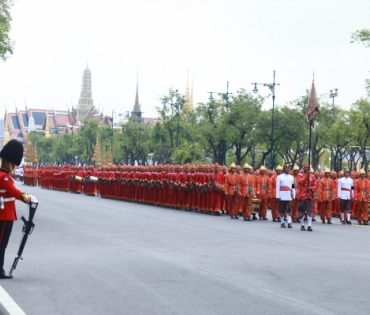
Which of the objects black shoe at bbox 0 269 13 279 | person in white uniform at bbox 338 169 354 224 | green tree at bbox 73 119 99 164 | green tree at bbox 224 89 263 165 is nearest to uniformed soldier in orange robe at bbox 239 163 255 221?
person in white uniform at bbox 338 169 354 224

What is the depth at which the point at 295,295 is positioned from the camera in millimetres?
10391

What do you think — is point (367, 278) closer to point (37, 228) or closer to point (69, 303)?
point (69, 303)

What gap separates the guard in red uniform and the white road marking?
132cm

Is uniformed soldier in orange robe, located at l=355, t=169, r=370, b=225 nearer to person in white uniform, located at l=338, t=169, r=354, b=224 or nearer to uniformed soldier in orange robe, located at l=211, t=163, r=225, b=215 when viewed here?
person in white uniform, located at l=338, t=169, r=354, b=224

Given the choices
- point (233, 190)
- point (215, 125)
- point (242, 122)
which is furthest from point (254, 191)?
point (215, 125)

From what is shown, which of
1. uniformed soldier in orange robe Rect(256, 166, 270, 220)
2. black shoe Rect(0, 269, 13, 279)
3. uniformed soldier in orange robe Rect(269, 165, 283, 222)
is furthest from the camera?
uniformed soldier in orange robe Rect(256, 166, 270, 220)

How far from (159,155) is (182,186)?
47.6 meters

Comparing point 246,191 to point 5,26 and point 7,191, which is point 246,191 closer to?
point 5,26

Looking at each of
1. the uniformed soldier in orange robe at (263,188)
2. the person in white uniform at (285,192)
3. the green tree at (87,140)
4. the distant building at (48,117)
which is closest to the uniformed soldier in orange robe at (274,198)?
the uniformed soldier in orange robe at (263,188)

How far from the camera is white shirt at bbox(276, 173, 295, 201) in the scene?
26.1 meters

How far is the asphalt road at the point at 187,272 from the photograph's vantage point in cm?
955

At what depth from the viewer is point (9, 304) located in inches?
364

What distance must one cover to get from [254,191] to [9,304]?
2120 cm

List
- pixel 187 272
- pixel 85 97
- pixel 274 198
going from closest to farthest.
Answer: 1. pixel 187 272
2. pixel 274 198
3. pixel 85 97
